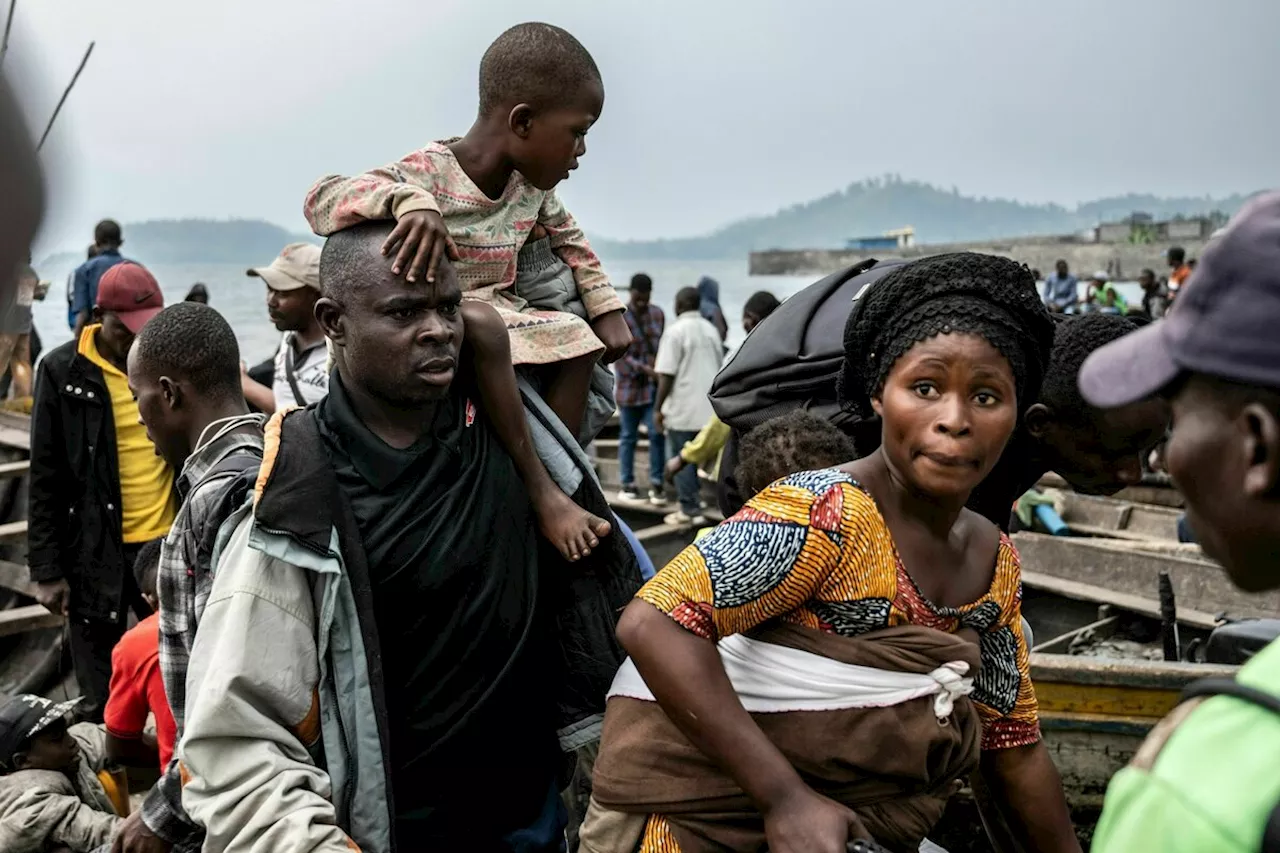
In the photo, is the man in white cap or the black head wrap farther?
A: the man in white cap

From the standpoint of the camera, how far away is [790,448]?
2.56 meters

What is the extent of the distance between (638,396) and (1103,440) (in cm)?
766

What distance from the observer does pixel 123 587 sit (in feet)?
15.3

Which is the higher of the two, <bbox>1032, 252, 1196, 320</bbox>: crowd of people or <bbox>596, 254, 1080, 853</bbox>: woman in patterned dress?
<bbox>596, 254, 1080, 853</bbox>: woman in patterned dress

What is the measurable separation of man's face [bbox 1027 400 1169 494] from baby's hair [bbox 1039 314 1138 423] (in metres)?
0.02

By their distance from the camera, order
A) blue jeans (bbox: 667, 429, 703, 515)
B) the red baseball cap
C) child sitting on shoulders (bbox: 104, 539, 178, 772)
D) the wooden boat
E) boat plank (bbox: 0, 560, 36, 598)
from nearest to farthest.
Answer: child sitting on shoulders (bbox: 104, 539, 178, 772) < the wooden boat < the red baseball cap < boat plank (bbox: 0, 560, 36, 598) < blue jeans (bbox: 667, 429, 703, 515)

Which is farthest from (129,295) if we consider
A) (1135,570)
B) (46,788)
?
(1135,570)

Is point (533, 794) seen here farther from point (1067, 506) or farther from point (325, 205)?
point (1067, 506)

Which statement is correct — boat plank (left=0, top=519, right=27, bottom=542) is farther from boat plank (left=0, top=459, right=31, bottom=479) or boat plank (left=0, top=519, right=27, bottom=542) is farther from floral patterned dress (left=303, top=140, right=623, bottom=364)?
floral patterned dress (left=303, top=140, right=623, bottom=364)

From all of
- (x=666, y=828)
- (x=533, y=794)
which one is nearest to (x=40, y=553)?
(x=533, y=794)

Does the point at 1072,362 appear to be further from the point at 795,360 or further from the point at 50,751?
the point at 50,751

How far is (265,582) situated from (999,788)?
1.41 metres

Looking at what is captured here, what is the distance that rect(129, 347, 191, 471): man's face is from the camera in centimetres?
292

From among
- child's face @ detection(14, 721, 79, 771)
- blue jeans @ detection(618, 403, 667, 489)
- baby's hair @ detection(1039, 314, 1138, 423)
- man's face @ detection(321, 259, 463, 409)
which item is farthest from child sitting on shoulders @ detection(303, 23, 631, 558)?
blue jeans @ detection(618, 403, 667, 489)
